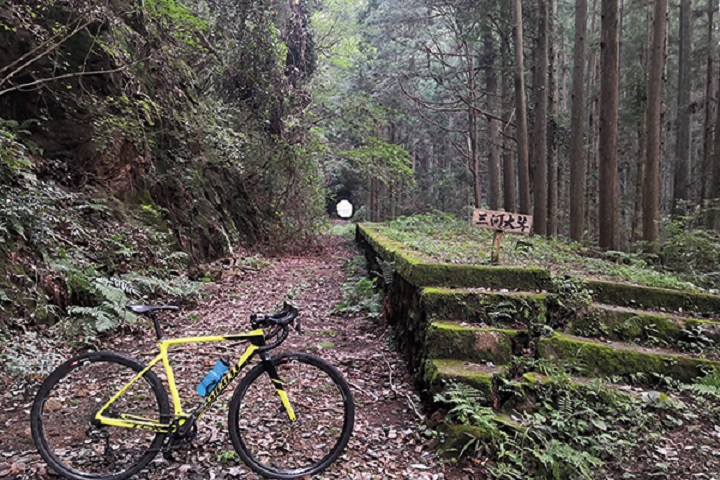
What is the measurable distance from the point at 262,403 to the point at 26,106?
21.6ft

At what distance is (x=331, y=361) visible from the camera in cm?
511

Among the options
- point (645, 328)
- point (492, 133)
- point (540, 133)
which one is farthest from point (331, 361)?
point (492, 133)

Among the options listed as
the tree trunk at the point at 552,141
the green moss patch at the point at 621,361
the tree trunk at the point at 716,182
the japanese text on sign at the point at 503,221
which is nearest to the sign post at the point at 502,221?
the japanese text on sign at the point at 503,221

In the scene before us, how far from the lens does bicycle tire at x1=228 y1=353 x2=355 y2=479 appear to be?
9.73 feet

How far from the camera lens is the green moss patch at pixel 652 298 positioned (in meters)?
5.12

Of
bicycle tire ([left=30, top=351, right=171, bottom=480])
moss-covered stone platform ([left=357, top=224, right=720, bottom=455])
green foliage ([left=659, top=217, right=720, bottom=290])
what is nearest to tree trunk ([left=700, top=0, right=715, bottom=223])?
green foliage ([left=659, top=217, right=720, bottom=290])

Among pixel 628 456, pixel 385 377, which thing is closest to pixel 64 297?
pixel 385 377

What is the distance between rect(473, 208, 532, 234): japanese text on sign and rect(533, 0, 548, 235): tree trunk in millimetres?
8229

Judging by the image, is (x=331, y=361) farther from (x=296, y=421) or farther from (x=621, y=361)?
(x=621, y=361)

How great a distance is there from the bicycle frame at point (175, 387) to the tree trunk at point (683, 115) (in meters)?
17.9

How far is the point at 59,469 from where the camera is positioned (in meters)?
2.75

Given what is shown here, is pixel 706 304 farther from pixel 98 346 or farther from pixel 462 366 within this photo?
pixel 98 346

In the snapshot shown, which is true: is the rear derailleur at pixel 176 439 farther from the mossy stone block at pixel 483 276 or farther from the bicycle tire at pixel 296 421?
the mossy stone block at pixel 483 276

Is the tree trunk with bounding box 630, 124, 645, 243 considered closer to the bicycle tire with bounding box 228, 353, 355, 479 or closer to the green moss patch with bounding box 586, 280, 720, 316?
the green moss patch with bounding box 586, 280, 720, 316
